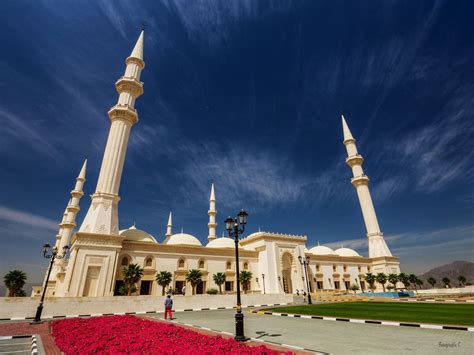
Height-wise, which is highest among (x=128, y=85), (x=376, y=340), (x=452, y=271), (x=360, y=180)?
(x=128, y=85)

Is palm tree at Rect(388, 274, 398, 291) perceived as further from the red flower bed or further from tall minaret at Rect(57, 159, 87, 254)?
tall minaret at Rect(57, 159, 87, 254)

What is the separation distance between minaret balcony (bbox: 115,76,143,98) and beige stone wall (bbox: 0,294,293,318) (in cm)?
2580

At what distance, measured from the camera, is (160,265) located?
32.8m

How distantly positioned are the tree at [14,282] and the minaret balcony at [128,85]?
108 feet

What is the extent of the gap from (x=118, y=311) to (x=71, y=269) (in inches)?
365

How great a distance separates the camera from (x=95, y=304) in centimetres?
1920

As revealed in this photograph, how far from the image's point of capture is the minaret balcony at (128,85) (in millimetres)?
33906

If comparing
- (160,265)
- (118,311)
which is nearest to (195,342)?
(118,311)

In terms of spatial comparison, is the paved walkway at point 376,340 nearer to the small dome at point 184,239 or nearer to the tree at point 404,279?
the small dome at point 184,239

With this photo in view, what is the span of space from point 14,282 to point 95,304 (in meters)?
31.6

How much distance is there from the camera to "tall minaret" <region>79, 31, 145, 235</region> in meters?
27.9

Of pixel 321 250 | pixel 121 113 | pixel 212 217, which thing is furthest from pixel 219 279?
pixel 321 250

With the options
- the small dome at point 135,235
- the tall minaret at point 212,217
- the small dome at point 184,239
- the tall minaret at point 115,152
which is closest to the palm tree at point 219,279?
the small dome at point 184,239

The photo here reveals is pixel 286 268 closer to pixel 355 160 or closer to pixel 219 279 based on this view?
pixel 219 279
